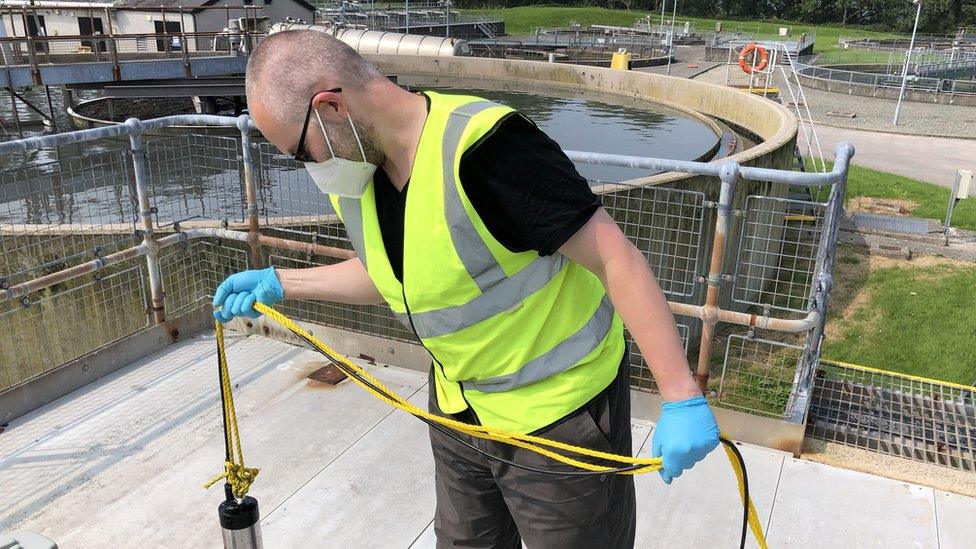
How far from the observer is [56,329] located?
Result: 21.2 ft

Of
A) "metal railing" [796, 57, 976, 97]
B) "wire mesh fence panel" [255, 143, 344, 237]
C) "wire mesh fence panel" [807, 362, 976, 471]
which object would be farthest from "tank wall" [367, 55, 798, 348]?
"metal railing" [796, 57, 976, 97]

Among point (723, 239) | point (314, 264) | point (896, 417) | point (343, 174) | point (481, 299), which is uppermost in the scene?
point (343, 174)

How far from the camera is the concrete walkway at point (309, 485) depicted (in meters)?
3.41

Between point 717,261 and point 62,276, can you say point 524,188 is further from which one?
point 62,276

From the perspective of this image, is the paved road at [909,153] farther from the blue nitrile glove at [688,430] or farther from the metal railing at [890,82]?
the blue nitrile glove at [688,430]

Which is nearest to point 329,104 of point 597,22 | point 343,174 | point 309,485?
point 343,174

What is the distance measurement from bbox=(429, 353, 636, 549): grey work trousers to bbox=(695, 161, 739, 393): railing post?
193cm

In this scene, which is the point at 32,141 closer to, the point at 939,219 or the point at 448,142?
the point at 448,142

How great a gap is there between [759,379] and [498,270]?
5.35 metres

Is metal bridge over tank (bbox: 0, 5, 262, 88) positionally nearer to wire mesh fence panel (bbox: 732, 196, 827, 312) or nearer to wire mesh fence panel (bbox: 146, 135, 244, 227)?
wire mesh fence panel (bbox: 146, 135, 244, 227)

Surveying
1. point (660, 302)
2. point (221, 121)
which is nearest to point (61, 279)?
point (221, 121)

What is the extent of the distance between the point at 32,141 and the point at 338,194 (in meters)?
2.94

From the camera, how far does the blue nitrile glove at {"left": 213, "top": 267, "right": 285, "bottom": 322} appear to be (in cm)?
265

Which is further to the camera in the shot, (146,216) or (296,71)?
(146,216)
